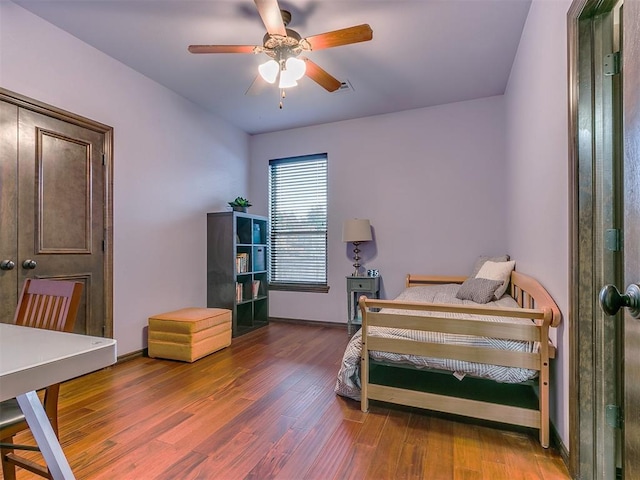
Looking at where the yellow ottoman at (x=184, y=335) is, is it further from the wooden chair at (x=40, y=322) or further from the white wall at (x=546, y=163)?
the white wall at (x=546, y=163)

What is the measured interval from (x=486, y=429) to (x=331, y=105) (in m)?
3.40

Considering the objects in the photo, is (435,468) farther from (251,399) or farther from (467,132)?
(467,132)

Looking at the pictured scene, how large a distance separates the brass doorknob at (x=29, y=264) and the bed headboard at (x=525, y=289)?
3.26m

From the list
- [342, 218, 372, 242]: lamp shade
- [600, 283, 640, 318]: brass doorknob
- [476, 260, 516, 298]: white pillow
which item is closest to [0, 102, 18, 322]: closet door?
[342, 218, 372, 242]: lamp shade

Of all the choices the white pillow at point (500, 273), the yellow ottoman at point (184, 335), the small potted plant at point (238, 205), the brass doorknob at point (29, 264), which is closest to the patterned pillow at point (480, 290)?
the white pillow at point (500, 273)

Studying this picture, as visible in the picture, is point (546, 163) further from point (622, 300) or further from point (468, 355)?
point (622, 300)

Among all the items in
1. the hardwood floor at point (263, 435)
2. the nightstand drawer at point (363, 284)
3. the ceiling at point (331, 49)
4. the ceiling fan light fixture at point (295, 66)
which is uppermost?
the ceiling at point (331, 49)

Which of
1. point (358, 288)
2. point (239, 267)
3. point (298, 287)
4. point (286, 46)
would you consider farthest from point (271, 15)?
point (298, 287)

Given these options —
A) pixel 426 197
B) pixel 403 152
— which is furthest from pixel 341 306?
pixel 403 152

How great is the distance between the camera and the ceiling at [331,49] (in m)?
2.30

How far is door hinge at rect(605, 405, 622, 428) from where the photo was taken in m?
1.30

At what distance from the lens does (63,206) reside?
8.43 ft

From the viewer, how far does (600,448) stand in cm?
135

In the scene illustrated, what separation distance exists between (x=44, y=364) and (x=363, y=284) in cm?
338
